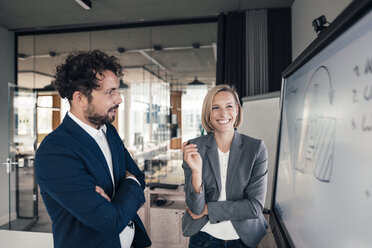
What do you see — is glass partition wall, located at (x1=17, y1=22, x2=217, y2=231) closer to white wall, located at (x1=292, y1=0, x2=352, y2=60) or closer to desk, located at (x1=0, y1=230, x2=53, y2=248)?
white wall, located at (x1=292, y1=0, x2=352, y2=60)

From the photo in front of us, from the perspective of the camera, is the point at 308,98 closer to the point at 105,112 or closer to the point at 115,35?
the point at 105,112

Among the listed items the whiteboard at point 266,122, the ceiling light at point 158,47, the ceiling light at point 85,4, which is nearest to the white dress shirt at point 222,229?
the whiteboard at point 266,122

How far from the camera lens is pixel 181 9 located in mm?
3213

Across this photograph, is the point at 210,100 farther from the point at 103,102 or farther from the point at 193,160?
the point at 103,102

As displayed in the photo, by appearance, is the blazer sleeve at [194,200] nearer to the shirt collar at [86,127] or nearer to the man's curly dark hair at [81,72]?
the shirt collar at [86,127]

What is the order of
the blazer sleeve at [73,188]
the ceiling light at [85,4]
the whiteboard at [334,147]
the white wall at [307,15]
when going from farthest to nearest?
the ceiling light at [85,4]
the white wall at [307,15]
the blazer sleeve at [73,188]
the whiteboard at [334,147]

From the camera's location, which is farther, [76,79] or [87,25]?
[87,25]

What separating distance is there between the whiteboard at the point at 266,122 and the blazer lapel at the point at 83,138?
5.71 ft

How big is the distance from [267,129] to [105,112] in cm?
182

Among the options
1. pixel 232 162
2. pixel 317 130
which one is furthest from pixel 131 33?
pixel 317 130

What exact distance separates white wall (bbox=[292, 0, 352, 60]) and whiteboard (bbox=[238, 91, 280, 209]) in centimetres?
71

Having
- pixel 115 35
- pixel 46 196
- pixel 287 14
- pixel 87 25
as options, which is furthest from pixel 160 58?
pixel 46 196

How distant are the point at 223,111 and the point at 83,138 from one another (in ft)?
2.47

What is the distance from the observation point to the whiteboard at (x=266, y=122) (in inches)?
94.0
